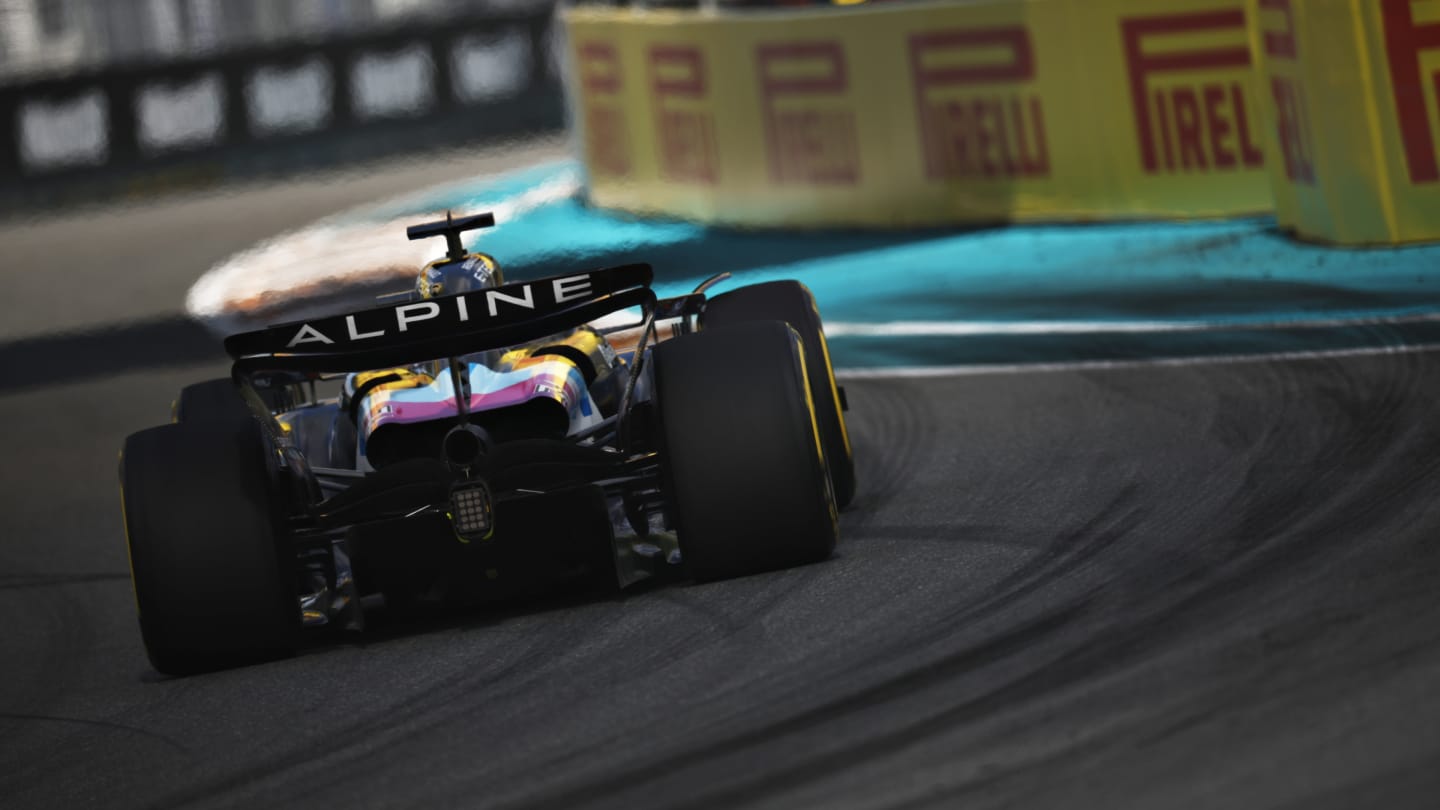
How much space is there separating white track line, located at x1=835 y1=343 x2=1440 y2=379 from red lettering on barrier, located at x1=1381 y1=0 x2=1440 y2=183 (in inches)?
78.8

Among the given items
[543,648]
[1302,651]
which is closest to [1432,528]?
[1302,651]

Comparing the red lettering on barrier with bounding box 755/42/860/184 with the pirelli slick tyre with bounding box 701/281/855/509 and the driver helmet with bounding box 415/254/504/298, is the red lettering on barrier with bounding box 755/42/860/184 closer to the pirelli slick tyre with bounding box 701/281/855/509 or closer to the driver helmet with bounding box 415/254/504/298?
the pirelli slick tyre with bounding box 701/281/855/509

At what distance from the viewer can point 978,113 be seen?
14.4 m

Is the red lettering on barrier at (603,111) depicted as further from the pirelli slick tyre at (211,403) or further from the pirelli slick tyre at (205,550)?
the pirelli slick tyre at (205,550)

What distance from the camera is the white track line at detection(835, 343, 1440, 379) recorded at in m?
9.02

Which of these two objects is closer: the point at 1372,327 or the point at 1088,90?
the point at 1372,327

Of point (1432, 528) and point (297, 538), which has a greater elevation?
point (297, 538)

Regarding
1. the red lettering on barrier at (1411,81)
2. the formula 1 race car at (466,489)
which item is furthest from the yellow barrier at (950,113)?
the formula 1 race car at (466,489)

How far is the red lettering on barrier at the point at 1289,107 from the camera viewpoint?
1149 cm

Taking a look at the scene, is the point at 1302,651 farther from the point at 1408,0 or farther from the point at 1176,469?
the point at 1408,0

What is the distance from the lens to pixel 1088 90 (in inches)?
538

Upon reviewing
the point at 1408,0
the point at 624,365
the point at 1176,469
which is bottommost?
the point at 1176,469

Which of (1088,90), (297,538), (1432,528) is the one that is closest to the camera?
(1432,528)

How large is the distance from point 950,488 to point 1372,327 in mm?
2594
